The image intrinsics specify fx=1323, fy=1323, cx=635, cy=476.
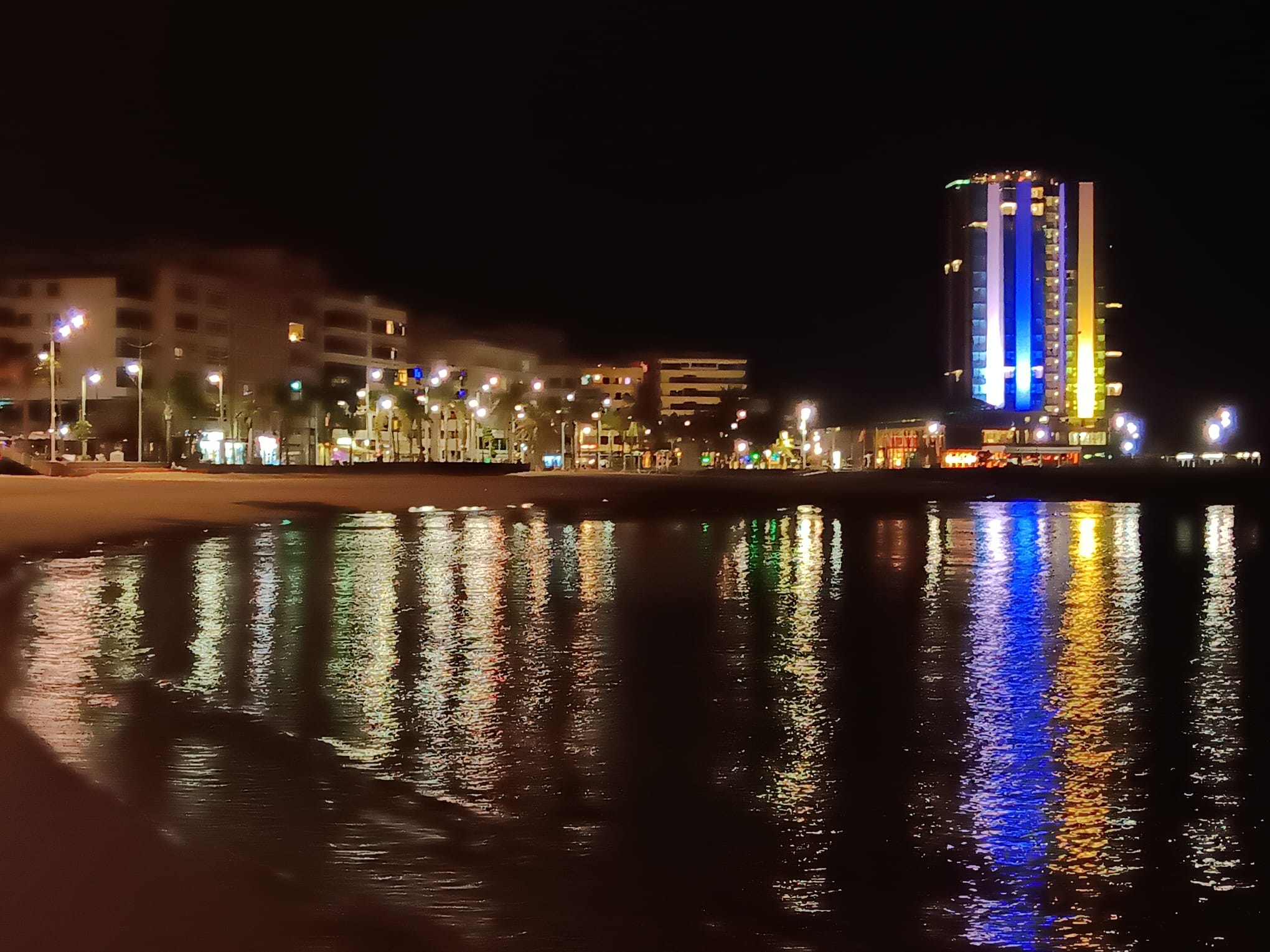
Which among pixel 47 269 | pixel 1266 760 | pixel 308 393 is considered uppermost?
pixel 47 269

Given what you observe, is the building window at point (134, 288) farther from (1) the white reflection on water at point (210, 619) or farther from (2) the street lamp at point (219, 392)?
(1) the white reflection on water at point (210, 619)

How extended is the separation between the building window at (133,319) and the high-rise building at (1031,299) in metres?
108

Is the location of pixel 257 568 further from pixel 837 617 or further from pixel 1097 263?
pixel 1097 263

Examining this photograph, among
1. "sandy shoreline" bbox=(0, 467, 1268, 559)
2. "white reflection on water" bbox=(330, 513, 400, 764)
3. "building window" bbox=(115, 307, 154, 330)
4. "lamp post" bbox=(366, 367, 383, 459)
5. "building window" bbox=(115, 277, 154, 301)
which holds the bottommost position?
"white reflection on water" bbox=(330, 513, 400, 764)

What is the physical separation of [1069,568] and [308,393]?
102374mm

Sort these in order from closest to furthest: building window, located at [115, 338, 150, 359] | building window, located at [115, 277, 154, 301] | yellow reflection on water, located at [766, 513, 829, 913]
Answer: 1. yellow reflection on water, located at [766, 513, 829, 913]
2. building window, located at [115, 338, 150, 359]
3. building window, located at [115, 277, 154, 301]

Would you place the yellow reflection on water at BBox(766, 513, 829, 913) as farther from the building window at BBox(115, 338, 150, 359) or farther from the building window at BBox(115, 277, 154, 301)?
the building window at BBox(115, 277, 154, 301)

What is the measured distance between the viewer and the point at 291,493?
46.4 m

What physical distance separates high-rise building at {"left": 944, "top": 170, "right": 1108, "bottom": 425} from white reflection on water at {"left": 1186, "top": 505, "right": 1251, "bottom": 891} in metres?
164

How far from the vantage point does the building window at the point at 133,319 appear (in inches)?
4122

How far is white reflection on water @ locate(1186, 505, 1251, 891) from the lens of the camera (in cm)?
527

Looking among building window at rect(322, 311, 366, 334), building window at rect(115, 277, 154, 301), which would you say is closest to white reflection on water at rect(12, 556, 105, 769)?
building window at rect(115, 277, 154, 301)

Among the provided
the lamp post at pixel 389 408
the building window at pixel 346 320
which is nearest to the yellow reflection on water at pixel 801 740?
the lamp post at pixel 389 408

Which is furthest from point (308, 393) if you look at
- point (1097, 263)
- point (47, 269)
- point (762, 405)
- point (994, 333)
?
point (1097, 263)
